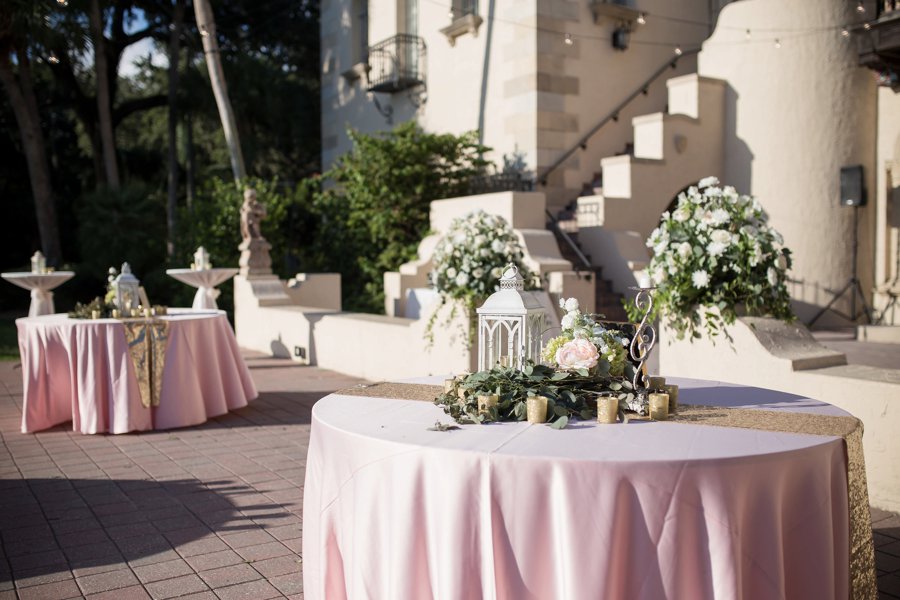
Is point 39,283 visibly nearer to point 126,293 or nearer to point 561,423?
point 126,293

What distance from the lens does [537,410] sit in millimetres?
2910

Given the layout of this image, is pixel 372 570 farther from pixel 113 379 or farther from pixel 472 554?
pixel 113 379

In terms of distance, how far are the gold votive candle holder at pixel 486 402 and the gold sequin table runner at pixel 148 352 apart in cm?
480

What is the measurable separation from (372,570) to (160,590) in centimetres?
152

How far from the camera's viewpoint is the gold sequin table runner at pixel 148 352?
688 centimetres

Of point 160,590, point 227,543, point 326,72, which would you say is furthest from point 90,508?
point 326,72

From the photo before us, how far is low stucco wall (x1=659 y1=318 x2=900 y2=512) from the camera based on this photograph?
455cm

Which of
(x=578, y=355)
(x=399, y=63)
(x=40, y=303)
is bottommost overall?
(x=40, y=303)

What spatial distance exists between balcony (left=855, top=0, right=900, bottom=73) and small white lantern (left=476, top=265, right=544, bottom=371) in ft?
36.6

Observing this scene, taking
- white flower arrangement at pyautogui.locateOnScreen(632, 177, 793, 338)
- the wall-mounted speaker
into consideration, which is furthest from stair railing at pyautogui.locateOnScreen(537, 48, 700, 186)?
white flower arrangement at pyautogui.locateOnScreen(632, 177, 793, 338)

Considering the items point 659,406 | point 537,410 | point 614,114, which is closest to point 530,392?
point 537,410

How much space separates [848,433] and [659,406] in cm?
65

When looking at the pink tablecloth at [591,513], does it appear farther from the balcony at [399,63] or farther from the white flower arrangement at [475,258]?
the balcony at [399,63]

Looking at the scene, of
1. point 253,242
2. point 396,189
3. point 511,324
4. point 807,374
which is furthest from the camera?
point 396,189
